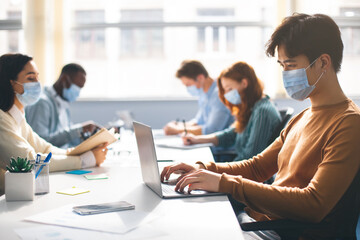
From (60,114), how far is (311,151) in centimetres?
263

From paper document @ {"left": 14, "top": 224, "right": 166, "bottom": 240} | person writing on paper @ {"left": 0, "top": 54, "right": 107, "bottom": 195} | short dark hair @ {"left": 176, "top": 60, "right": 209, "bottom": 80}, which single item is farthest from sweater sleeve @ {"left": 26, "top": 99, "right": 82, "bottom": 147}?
paper document @ {"left": 14, "top": 224, "right": 166, "bottom": 240}

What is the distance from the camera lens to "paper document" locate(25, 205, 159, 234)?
1.09m

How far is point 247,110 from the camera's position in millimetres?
2637

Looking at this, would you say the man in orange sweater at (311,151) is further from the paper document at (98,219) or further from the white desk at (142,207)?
the paper document at (98,219)

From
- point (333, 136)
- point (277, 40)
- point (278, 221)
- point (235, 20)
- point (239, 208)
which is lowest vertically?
point (239, 208)

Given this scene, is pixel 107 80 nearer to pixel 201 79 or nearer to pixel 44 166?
pixel 201 79

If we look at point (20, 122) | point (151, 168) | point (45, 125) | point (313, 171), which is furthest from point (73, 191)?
point (45, 125)

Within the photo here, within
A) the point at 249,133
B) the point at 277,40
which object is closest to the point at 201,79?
the point at 249,133

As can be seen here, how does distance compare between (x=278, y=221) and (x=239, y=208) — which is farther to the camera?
(x=239, y=208)

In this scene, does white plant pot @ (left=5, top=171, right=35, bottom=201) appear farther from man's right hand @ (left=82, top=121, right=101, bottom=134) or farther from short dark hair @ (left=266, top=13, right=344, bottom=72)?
man's right hand @ (left=82, top=121, right=101, bottom=134)

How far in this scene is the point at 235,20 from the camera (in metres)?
5.19

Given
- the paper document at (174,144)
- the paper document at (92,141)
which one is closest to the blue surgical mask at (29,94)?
the paper document at (92,141)

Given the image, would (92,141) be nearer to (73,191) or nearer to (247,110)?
(73,191)

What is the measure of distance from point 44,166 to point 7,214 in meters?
0.28
